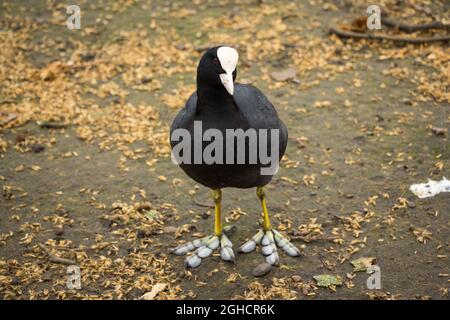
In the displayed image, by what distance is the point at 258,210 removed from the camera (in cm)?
531

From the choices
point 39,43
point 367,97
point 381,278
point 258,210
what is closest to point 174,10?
point 39,43

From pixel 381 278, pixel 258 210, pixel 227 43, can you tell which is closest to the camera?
pixel 381 278

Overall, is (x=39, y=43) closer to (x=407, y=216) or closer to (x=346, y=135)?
(x=346, y=135)

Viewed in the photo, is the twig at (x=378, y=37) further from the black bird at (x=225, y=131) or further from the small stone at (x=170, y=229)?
A: the small stone at (x=170, y=229)

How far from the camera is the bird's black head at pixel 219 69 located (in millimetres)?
3910

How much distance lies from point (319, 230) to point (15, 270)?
8.62 ft

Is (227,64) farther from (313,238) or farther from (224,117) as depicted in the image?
(313,238)

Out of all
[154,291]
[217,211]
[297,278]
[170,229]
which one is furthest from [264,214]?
[154,291]

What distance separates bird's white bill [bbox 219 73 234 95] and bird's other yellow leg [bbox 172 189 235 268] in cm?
116

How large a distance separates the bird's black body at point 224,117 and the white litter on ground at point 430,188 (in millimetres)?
1637

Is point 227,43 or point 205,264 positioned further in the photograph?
point 227,43

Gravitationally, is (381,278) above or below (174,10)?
below

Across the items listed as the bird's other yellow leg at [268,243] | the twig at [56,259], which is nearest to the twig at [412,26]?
the bird's other yellow leg at [268,243]

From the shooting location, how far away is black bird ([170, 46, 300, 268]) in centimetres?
400
